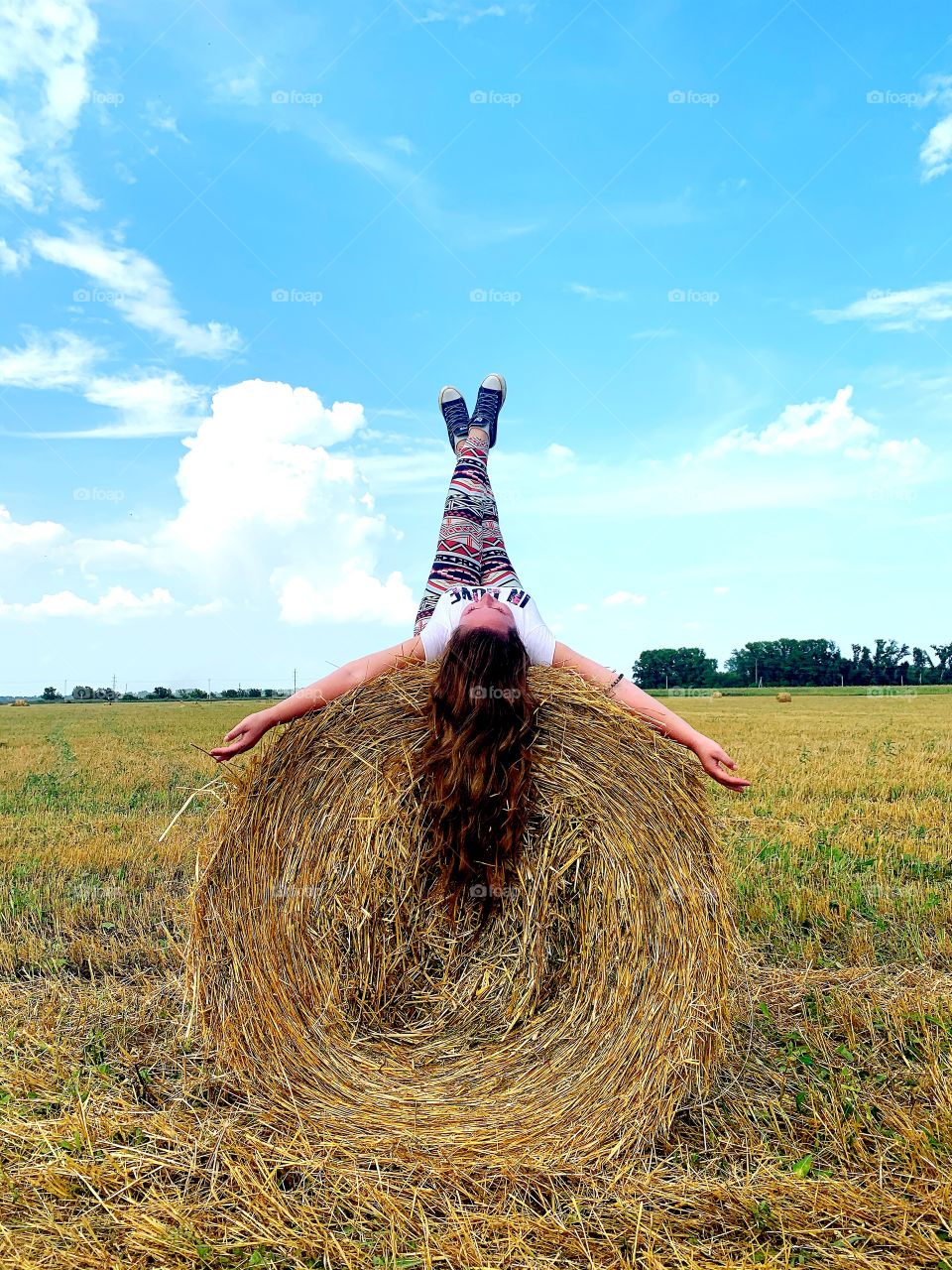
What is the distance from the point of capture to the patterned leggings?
5172 mm

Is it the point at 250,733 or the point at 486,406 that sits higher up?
the point at 486,406

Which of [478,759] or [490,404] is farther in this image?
[490,404]

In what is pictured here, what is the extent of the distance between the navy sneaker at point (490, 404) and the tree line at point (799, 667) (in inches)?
2345

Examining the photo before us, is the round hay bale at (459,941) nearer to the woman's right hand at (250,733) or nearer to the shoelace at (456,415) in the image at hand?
the woman's right hand at (250,733)

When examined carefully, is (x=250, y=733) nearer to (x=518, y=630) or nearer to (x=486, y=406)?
(x=518, y=630)

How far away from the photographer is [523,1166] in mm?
2746

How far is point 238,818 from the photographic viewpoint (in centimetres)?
336

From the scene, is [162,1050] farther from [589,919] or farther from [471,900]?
[589,919]

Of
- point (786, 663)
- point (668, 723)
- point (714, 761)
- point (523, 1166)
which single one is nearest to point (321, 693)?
point (668, 723)

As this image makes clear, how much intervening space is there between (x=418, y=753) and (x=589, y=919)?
915 mm

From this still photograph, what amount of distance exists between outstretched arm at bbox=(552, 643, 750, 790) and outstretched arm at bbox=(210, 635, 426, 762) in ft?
2.35

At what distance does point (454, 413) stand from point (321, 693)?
335 centimetres

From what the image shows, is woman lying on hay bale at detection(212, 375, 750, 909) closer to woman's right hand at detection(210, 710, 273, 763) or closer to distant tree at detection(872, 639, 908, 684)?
woman's right hand at detection(210, 710, 273, 763)

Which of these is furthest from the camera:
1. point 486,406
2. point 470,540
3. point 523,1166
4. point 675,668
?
point 675,668
